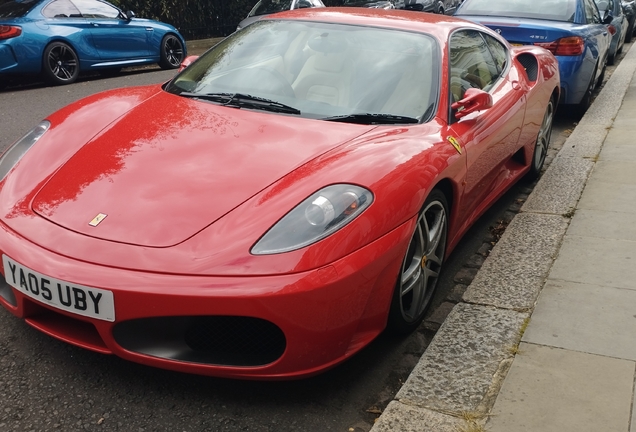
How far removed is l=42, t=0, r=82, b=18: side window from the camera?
32.7ft

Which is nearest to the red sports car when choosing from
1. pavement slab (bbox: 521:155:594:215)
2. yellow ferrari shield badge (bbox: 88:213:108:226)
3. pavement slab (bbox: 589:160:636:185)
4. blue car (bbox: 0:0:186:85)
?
yellow ferrari shield badge (bbox: 88:213:108:226)

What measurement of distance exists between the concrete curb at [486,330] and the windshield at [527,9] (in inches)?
136

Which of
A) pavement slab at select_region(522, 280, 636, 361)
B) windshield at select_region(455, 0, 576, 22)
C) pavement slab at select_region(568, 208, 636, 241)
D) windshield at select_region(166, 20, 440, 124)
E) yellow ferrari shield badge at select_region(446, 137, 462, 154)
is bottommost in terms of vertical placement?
pavement slab at select_region(568, 208, 636, 241)

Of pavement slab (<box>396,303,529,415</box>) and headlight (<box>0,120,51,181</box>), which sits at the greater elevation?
headlight (<box>0,120,51,181</box>)

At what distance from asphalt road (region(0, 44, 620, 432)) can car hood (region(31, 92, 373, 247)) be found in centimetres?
57

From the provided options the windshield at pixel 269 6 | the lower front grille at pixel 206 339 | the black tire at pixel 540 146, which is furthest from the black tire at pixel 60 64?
the lower front grille at pixel 206 339

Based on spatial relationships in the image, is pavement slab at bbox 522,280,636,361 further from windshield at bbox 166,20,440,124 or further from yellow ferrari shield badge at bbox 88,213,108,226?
yellow ferrari shield badge at bbox 88,213,108,226

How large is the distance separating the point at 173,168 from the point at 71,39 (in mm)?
8111

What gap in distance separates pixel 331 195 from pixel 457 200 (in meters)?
0.96

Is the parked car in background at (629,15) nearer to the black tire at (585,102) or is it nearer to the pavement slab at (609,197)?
the black tire at (585,102)

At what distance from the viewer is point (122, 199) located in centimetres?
268

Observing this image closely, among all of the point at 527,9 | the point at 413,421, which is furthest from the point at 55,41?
the point at 413,421

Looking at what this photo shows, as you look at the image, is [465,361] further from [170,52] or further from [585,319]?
[170,52]

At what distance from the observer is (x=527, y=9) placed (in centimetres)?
811
